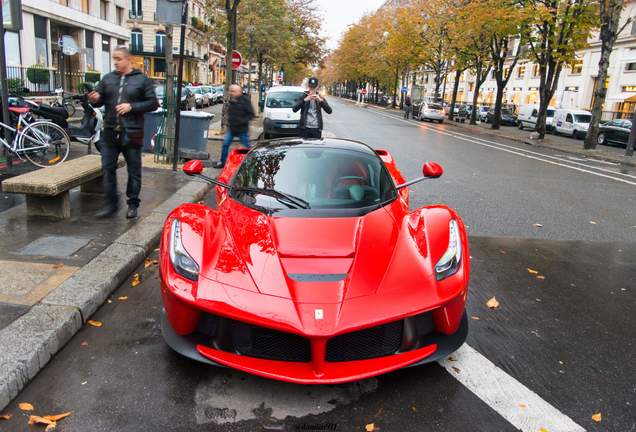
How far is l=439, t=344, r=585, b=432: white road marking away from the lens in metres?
2.62

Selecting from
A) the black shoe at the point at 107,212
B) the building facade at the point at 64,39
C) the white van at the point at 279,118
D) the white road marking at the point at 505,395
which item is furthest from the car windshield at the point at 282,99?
the white road marking at the point at 505,395

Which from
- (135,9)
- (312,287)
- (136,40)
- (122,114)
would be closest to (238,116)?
(122,114)

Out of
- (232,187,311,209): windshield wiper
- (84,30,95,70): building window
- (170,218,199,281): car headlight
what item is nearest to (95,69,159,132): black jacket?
(232,187,311,209): windshield wiper

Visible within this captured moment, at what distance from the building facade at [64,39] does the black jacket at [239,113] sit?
12771 mm

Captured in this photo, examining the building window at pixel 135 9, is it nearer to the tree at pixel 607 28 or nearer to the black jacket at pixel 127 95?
the tree at pixel 607 28

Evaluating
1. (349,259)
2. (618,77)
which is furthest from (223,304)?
(618,77)

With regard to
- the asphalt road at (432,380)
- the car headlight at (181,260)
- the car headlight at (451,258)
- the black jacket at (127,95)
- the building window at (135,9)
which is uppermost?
the building window at (135,9)

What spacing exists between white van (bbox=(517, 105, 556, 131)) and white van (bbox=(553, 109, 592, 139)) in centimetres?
137

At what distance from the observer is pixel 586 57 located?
45.1 m

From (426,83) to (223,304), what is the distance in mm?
93624

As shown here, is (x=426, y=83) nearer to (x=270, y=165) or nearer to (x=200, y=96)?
(x=200, y=96)

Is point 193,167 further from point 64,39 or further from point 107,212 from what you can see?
point 64,39

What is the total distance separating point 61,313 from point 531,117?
121 ft

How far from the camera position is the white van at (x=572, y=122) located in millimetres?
29969
